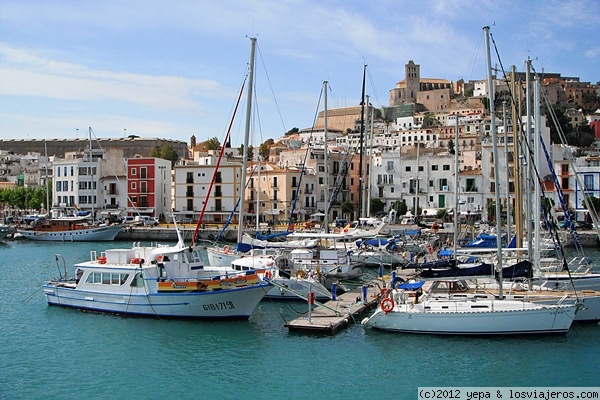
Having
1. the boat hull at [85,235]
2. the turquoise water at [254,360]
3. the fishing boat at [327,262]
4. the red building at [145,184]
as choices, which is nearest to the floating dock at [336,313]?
the turquoise water at [254,360]

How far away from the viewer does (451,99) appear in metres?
182

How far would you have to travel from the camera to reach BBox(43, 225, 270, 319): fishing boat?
89.8ft

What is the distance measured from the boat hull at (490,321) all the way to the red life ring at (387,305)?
14cm

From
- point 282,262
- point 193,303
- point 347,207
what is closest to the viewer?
point 193,303

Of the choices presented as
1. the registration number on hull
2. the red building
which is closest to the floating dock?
the registration number on hull

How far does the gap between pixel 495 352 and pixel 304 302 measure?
10685 millimetres

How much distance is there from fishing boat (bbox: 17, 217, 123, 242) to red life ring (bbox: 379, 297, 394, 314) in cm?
5195

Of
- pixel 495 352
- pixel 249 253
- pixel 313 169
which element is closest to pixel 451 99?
pixel 313 169

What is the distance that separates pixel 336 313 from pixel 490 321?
5.97 m

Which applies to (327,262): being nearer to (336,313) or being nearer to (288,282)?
(288,282)

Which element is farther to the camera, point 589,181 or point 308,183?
point 308,183

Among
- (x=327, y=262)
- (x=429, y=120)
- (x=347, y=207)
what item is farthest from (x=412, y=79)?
(x=327, y=262)

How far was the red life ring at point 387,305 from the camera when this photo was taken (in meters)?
25.0

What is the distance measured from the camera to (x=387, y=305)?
25.2 meters
